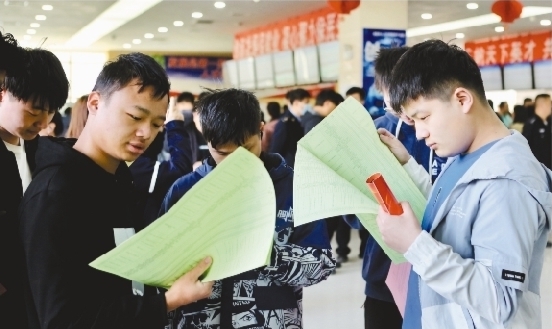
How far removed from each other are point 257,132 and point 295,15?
9863mm

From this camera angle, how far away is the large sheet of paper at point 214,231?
107cm

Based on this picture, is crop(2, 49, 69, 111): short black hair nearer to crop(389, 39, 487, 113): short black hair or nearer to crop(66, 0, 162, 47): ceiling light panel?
crop(389, 39, 487, 113): short black hair

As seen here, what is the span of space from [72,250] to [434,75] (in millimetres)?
786

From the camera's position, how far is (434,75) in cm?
129

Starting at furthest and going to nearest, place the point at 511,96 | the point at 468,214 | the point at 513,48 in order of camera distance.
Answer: the point at 511,96 → the point at 513,48 → the point at 468,214

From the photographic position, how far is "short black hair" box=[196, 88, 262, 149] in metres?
1.65

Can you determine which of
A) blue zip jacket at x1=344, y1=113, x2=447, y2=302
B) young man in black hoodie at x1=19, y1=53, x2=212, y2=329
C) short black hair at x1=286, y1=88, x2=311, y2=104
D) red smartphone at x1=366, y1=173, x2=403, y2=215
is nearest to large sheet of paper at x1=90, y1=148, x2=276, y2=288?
young man in black hoodie at x1=19, y1=53, x2=212, y2=329

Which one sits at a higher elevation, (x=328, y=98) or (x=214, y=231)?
(x=328, y=98)

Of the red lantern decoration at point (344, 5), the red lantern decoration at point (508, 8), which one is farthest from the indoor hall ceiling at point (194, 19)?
the red lantern decoration at point (508, 8)

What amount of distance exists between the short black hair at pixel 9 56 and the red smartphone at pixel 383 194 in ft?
2.56

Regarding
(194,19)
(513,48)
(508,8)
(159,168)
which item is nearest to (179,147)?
(159,168)

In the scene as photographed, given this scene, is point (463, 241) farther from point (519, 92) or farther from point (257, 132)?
point (519, 92)

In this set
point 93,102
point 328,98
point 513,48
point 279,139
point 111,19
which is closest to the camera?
point 93,102

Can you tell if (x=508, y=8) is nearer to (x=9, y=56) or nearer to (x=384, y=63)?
(x=384, y=63)
